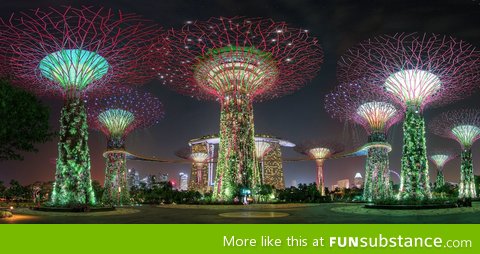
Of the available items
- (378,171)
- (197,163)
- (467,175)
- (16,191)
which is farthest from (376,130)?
(16,191)

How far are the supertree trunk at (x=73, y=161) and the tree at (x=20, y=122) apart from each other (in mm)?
4734

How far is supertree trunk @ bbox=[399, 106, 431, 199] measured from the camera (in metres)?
32.7

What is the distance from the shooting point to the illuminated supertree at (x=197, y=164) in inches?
3656

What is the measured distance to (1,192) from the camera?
98.4 metres

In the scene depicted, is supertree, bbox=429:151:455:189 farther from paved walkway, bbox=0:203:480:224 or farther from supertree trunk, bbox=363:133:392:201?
paved walkway, bbox=0:203:480:224

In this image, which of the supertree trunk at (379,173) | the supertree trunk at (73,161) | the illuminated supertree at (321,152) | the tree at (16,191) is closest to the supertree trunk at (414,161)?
the supertree trunk at (379,173)

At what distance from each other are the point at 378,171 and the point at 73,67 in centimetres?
4011

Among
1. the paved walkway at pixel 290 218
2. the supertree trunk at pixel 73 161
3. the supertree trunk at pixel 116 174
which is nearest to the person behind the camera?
the paved walkway at pixel 290 218

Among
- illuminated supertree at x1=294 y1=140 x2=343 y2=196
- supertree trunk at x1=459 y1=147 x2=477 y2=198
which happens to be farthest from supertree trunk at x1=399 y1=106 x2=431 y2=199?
illuminated supertree at x1=294 y1=140 x2=343 y2=196

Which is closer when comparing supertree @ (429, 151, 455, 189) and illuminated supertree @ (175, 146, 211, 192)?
illuminated supertree @ (175, 146, 211, 192)

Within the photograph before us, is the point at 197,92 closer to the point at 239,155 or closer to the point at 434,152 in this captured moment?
the point at 239,155

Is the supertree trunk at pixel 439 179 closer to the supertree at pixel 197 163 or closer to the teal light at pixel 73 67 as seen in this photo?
the supertree at pixel 197 163

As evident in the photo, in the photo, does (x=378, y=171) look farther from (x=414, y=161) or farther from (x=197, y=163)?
(x=197, y=163)

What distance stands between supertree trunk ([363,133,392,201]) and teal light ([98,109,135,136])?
32.2 meters
